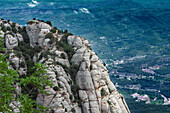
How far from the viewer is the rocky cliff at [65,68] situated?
42.9 metres

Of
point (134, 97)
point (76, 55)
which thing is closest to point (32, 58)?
point (76, 55)

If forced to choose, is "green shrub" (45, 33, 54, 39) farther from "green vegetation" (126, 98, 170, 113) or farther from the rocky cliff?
"green vegetation" (126, 98, 170, 113)

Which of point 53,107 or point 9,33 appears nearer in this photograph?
point 53,107

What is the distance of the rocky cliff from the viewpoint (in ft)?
141

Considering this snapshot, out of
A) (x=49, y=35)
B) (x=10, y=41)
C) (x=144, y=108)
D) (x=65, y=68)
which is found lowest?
(x=144, y=108)

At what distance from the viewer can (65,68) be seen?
46.5 meters

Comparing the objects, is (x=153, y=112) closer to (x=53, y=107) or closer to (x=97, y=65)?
(x=97, y=65)

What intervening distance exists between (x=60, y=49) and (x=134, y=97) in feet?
456

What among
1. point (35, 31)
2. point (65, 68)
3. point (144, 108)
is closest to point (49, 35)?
point (35, 31)

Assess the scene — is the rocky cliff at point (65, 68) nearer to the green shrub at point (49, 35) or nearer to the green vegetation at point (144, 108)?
the green shrub at point (49, 35)

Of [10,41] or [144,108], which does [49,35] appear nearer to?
[10,41]

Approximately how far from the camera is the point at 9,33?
49000 millimetres

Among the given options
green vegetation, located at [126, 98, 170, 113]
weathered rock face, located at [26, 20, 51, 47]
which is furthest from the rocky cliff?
green vegetation, located at [126, 98, 170, 113]

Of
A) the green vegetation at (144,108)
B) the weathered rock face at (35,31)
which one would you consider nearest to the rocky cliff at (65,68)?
the weathered rock face at (35,31)
